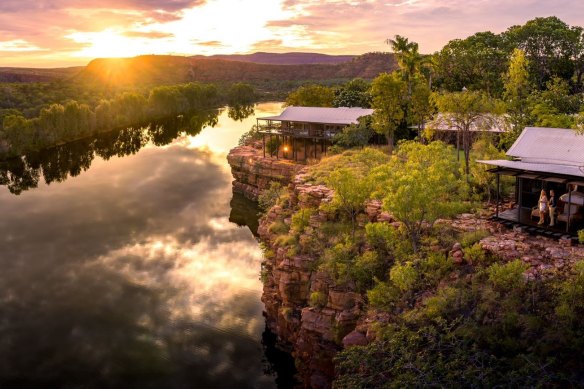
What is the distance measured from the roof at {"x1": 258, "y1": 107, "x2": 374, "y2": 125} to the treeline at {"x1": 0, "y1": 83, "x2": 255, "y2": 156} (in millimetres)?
35532

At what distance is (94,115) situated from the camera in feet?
282

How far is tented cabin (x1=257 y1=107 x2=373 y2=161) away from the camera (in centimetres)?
5097

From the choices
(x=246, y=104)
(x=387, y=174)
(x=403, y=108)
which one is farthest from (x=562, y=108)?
(x=246, y=104)

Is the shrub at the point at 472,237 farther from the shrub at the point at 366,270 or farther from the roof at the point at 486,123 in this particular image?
the roof at the point at 486,123

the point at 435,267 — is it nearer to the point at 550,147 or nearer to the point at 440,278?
the point at 440,278

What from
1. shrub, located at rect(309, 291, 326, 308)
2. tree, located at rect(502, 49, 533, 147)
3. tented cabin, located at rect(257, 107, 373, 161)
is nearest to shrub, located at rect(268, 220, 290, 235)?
shrub, located at rect(309, 291, 326, 308)

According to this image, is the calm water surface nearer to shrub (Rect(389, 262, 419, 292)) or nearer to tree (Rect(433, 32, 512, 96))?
shrub (Rect(389, 262, 419, 292))

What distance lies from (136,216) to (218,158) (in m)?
24.6

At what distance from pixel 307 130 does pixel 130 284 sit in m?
27.3

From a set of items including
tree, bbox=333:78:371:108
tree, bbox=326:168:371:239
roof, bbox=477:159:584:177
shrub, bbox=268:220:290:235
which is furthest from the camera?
tree, bbox=333:78:371:108

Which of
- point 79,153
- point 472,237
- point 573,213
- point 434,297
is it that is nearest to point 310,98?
point 79,153

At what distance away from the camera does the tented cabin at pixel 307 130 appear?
5097 centimetres

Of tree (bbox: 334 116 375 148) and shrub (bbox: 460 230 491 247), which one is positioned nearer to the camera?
shrub (bbox: 460 230 491 247)

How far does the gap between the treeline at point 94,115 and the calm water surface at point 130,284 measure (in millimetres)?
11675
